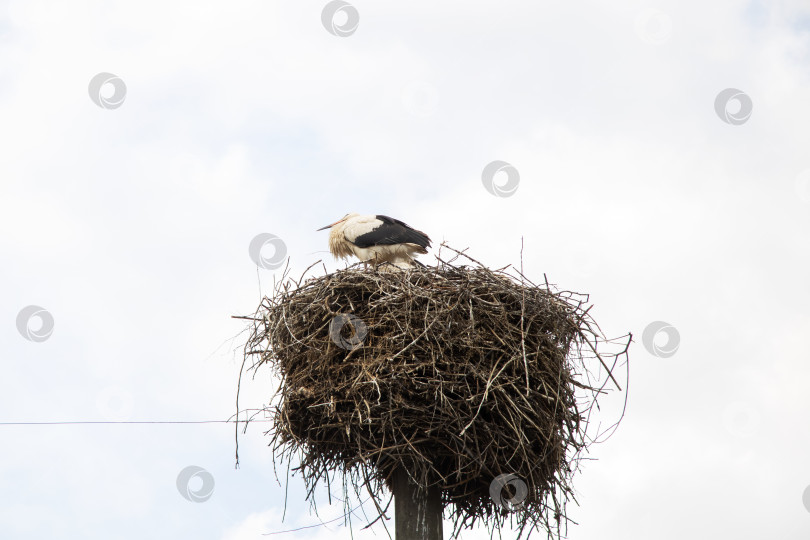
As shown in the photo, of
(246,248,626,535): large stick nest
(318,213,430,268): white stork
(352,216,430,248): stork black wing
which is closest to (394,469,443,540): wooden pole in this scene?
(246,248,626,535): large stick nest

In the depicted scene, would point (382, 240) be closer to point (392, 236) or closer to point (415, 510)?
point (392, 236)

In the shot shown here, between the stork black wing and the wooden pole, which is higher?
the stork black wing

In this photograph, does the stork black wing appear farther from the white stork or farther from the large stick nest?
the large stick nest

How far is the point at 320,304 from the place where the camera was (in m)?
5.98

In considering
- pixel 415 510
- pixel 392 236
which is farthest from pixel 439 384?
pixel 392 236

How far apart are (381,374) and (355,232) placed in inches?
117

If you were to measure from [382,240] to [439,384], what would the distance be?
2884mm

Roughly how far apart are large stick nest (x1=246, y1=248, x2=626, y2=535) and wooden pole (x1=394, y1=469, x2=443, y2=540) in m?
0.07

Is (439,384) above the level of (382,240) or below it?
below

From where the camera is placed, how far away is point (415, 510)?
17.3 ft

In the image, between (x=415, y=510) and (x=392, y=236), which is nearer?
(x=415, y=510)

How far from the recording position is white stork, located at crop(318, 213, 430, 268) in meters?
8.01

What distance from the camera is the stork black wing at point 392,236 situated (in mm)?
7992

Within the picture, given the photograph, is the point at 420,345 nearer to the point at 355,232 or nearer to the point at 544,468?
the point at 544,468
